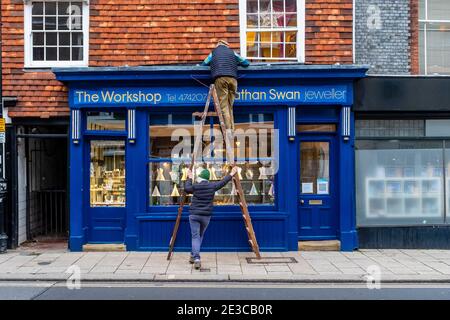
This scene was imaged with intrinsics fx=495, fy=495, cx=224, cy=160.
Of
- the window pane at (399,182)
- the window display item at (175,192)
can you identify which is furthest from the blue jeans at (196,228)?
the window pane at (399,182)

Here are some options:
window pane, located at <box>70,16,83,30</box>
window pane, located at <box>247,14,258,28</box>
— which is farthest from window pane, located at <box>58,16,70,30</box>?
window pane, located at <box>247,14,258,28</box>

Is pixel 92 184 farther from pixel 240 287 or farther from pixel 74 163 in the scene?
pixel 240 287

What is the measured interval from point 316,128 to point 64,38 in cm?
622

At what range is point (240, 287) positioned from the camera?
8.25 meters

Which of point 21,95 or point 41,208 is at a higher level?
point 21,95

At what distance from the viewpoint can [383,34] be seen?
11.5 m

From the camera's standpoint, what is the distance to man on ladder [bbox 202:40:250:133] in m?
10.4

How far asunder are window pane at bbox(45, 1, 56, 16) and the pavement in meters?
5.48

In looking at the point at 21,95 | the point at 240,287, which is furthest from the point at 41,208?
the point at 240,287

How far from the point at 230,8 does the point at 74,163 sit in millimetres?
4964

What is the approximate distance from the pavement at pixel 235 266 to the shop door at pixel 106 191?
2.28 ft

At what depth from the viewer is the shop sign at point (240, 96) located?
11.0m

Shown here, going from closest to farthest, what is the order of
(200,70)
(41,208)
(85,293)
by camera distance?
1. (85,293)
2. (200,70)
3. (41,208)

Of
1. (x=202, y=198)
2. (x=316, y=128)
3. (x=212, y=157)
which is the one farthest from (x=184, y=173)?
(x=316, y=128)
